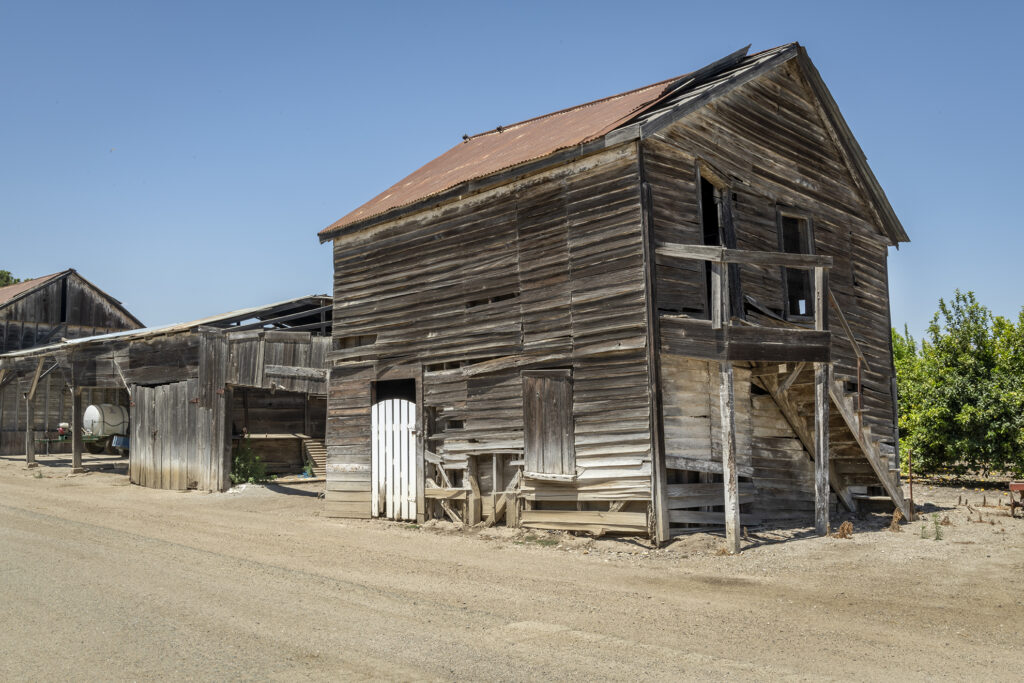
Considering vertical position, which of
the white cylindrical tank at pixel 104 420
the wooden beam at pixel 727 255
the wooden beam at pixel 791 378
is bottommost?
the white cylindrical tank at pixel 104 420

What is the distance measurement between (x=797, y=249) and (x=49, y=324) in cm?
3546

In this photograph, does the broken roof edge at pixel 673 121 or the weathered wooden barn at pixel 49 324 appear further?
the weathered wooden barn at pixel 49 324

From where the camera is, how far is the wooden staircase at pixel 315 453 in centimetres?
2489

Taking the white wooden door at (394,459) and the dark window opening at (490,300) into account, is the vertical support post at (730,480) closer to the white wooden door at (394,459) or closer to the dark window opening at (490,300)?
the dark window opening at (490,300)

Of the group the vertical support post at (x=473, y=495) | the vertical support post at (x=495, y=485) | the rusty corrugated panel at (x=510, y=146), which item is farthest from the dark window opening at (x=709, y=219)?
the vertical support post at (x=473, y=495)

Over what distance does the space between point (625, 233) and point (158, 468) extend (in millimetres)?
15833

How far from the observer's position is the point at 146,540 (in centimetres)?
1289

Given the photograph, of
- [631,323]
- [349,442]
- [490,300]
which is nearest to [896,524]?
[631,323]

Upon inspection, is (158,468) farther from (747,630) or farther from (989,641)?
(989,641)

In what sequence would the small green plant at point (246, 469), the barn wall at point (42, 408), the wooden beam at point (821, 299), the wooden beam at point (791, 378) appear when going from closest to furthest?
the wooden beam at point (821, 299) < the wooden beam at point (791, 378) < the small green plant at point (246, 469) < the barn wall at point (42, 408)

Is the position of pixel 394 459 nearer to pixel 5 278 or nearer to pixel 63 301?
pixel 63 301

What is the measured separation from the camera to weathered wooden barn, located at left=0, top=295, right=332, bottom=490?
2041 cm

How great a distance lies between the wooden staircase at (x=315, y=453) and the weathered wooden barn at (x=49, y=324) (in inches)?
562

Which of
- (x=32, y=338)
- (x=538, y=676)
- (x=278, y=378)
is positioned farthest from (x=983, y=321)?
(x=32, y=338)
